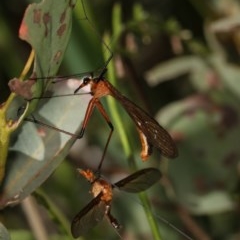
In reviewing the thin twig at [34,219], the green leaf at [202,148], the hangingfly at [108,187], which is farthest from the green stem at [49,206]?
the green leaf at [202,148]

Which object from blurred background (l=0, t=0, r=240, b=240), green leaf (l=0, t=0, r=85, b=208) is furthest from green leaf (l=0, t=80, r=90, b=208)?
blurred background (l=0, t=0, r=240, b=240)

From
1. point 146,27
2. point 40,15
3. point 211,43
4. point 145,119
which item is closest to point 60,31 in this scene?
point 40,15

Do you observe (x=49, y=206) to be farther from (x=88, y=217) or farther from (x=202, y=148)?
(x=202, y=148)

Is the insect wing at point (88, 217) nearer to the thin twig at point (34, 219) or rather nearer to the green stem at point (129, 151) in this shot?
the green stem at point (129, 151)

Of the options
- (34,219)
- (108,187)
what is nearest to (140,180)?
(108,187)

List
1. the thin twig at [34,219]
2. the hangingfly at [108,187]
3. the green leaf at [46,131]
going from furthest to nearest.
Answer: the thin twig at [34,219], the hangingfly at [108,187], the green leaf at [46,131]

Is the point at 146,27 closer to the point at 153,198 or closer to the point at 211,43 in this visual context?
the point at 211,43
